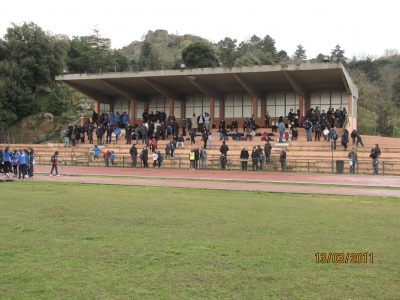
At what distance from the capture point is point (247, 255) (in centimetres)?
784

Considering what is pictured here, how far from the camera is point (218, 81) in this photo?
140 feet

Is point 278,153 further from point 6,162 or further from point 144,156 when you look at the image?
point 6,162

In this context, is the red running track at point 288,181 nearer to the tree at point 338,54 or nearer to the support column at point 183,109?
the support column at point 183,109

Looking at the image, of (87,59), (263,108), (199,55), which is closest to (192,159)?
(263,108)

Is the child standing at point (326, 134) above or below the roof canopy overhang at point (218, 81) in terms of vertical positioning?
below

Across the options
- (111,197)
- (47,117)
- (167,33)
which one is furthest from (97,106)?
(167,33)

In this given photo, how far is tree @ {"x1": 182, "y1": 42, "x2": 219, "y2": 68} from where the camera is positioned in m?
72.3

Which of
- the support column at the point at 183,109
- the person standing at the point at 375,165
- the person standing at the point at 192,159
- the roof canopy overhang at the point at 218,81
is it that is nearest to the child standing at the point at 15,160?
the person standing at the point at 192,159

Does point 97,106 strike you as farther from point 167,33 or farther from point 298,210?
point 167,33

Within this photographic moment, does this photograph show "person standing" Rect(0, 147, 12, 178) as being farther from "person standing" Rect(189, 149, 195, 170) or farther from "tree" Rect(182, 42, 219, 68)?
"tree" Rect(182, 42, 219, 68)

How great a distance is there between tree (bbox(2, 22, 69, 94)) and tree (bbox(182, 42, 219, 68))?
68.6 feet

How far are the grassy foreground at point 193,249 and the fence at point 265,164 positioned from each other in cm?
1340
